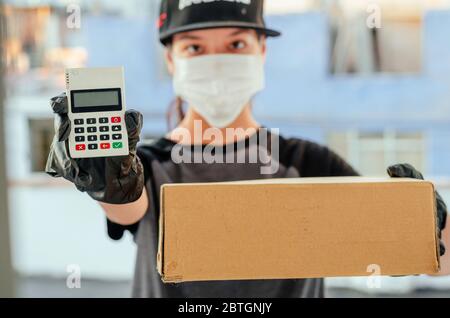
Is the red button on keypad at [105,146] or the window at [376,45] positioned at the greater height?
the window at [376,45]

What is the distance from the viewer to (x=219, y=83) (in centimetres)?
120

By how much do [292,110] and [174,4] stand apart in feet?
4.05

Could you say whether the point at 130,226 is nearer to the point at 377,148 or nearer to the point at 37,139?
→ the point at 37,139

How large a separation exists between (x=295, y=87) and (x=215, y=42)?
1.21 meters

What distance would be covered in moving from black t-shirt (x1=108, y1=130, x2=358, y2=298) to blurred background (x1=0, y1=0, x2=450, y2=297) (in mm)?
760

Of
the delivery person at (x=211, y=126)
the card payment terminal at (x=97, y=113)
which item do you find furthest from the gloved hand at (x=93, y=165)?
the delivery person at (x=211, y=126)

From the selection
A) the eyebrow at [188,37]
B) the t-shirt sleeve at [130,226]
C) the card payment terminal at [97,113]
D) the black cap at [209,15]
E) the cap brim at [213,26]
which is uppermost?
the black cap at [209,15]

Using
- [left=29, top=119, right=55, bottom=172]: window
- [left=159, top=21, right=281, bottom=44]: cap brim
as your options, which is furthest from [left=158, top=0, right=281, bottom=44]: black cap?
[left=29, top=119, right=55, bottom=172]: window

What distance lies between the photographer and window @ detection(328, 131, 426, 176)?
2201 millimetres

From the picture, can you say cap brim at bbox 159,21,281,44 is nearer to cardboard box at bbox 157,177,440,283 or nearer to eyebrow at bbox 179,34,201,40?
eyebrow at bbox 179,34,201,40

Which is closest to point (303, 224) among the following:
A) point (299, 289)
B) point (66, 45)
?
point (299, 289)

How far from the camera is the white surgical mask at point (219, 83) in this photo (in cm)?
120

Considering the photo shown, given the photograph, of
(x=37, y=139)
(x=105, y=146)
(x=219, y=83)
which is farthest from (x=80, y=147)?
(x=37, y=139)

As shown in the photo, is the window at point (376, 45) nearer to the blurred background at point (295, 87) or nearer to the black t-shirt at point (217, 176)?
the blurred background at point (295, 87)
